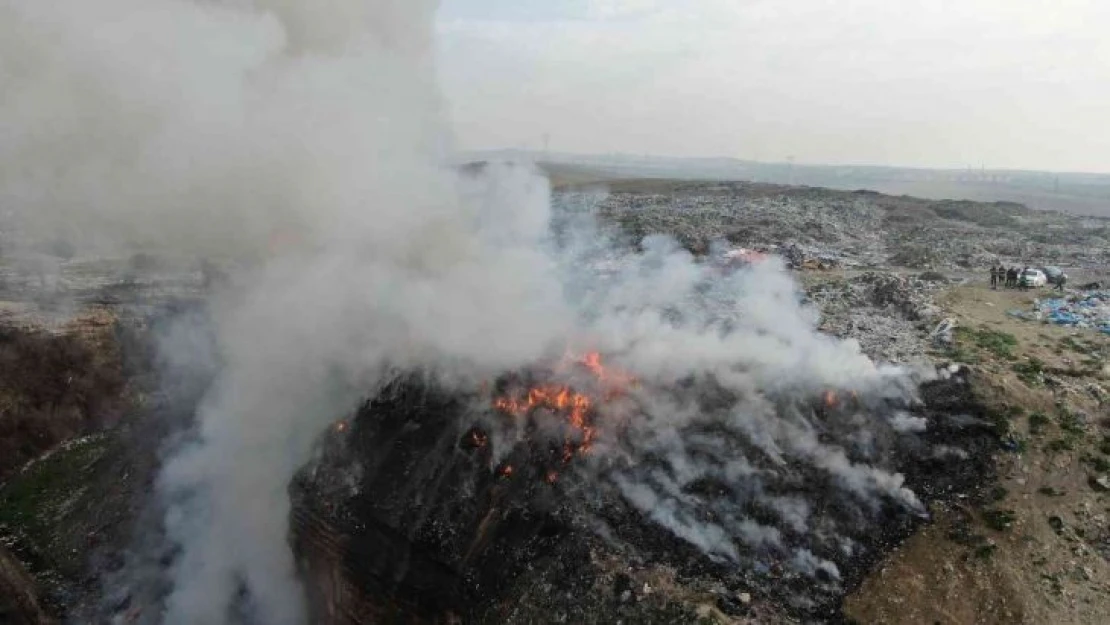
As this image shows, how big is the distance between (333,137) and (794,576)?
1078 cm

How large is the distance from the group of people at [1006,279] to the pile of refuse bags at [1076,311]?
82.5 inches

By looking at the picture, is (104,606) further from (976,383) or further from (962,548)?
(976,383)

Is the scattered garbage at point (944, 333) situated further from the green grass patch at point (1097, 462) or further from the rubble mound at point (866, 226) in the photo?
the rubble mound at point (866, 226)

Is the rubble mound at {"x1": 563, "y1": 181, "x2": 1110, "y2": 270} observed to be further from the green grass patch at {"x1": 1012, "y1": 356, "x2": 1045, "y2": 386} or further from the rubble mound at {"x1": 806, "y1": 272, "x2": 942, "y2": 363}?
the green grass patch at {"x1": 1012, "y1": 356, "x2": 1045, "y2": 386}

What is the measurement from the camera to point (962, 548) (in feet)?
36.7

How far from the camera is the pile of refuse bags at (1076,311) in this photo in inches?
765

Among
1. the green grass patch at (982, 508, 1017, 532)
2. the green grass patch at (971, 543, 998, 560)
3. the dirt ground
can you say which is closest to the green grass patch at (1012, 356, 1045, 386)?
the dirt ground

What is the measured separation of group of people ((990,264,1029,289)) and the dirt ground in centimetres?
1118

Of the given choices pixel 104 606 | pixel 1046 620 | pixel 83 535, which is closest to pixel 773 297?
pixel 1046 620

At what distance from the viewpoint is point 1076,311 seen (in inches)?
804

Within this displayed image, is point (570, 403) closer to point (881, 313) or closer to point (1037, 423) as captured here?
point (1037, 423)

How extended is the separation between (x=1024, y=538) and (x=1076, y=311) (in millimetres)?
12337

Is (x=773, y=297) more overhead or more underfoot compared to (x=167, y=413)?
more overhead

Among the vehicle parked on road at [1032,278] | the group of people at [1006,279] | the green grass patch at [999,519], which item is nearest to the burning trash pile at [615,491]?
the green grass patch at [999,519]
